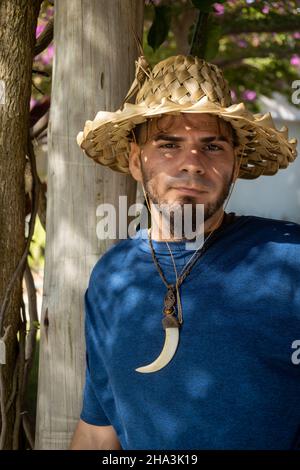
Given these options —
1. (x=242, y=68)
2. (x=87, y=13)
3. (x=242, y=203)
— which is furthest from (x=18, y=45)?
(x=242, y=203)

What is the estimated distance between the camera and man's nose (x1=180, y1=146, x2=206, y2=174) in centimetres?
223

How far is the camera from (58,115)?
105 inches

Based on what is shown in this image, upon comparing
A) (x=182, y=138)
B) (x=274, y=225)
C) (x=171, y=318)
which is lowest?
(x=171, y=318)

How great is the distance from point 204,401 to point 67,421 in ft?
2.24

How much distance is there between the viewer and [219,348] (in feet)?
7.00

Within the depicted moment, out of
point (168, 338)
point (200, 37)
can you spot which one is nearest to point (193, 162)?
point (168, 338)

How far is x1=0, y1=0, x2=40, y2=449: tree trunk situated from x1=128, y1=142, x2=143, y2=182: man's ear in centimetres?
54

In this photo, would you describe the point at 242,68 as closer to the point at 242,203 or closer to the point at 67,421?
the point at 242,203

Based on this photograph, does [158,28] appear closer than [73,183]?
No

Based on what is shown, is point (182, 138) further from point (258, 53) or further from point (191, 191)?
point (258, 53)

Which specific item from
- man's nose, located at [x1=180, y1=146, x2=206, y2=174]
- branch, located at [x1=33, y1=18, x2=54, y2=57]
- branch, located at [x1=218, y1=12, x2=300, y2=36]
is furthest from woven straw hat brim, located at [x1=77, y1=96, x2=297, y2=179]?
branch, located at [x1=218, y1=12, x2=300, y2=36]

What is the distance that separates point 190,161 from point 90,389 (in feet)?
2.48

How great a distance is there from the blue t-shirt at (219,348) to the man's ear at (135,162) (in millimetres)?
249
